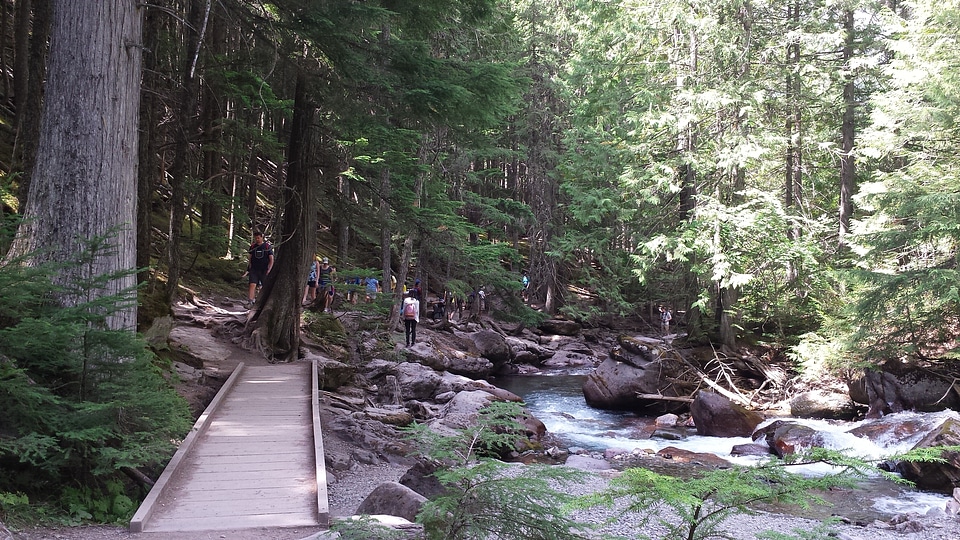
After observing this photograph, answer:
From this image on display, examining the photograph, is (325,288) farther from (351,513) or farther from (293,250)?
(351,513)

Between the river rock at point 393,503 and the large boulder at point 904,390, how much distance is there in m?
13.1

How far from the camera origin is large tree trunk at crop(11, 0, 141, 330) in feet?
21.1

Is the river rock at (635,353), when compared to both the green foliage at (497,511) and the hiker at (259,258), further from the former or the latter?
the green foliage at (497,511)

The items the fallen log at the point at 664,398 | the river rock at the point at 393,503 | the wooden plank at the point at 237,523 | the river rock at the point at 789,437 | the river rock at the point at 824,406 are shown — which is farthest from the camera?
the fallen log at the point at 664,398

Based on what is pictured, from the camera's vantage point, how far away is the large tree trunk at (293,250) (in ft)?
41.1

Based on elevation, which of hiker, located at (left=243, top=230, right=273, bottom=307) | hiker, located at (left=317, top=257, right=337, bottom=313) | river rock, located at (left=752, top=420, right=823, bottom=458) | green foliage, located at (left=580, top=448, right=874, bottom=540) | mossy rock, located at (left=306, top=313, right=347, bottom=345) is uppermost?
hiker, located at (left=243, top=230, right=273, bottom=307)

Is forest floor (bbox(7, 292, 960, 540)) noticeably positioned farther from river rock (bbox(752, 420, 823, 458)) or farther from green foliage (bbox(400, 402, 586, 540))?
river rock (bbox(752, 420, 823, 458))

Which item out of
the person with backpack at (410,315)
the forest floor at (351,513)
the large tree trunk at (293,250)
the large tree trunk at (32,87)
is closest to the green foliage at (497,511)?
the forest floor at (351,513)

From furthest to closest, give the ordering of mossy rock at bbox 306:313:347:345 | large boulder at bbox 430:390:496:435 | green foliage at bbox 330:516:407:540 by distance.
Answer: mossy rock at bbox 306:313:347:345
large boulder at bbox 430:390:496:435
green foliage at bbox 330:516:407:540

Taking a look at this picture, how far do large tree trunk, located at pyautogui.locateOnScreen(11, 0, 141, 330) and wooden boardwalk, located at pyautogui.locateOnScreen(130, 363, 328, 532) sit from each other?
1721 millimetres

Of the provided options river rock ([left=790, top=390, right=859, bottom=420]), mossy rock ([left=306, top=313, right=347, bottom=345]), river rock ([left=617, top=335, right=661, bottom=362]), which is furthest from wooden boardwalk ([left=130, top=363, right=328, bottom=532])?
river rock ([left=790, top=390, right=859, bottom=420])

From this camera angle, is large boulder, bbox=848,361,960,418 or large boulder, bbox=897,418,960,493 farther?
large boulder, bbox=848,361,960,418

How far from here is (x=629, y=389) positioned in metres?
17.8

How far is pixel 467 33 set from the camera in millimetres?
21750
